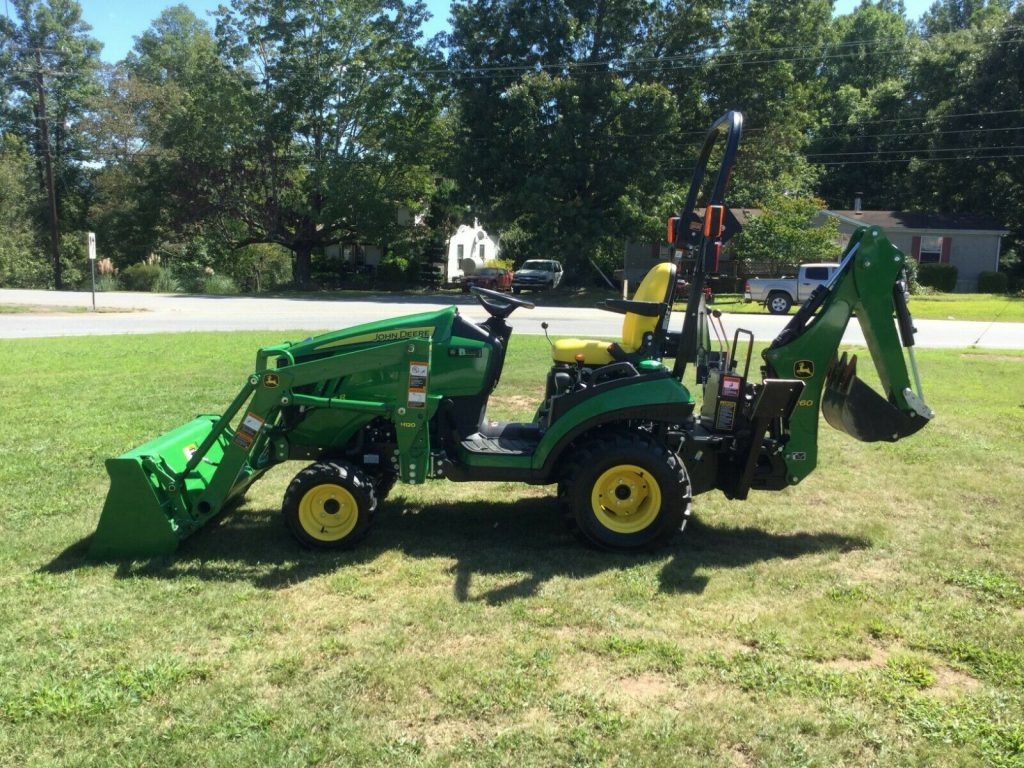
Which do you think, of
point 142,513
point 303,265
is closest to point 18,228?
point 303,265

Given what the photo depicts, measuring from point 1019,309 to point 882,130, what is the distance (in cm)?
2200

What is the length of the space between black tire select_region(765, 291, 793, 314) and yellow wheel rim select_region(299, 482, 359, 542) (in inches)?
937

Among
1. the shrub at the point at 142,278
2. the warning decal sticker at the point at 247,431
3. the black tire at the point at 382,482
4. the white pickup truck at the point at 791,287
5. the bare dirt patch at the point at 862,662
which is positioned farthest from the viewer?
the shrub at the point at 142,278

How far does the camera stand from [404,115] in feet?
120

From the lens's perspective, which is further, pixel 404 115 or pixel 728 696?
pixel 404 115

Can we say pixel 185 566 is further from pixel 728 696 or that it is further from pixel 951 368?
pixel 951 368

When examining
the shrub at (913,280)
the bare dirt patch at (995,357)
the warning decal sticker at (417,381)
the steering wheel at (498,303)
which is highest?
the shrub at (913,280)

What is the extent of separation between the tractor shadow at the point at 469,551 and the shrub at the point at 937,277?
3859 centimetres

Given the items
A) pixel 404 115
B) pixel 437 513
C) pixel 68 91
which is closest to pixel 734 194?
pixel 404 115

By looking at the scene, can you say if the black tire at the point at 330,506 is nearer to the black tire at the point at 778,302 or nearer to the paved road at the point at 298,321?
the paved road at the point at 298,321

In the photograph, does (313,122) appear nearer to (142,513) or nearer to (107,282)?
(107,282)

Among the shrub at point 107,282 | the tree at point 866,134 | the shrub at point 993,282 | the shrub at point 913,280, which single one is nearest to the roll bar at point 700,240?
the shrub at point 913,280

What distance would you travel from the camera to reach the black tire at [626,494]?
487 centimetres

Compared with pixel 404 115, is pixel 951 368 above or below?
below
